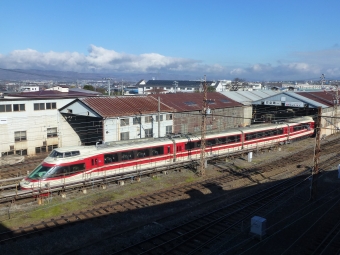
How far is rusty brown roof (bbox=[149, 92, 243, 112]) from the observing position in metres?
36.4

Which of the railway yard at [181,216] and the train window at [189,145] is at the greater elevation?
the train window at [189,145]

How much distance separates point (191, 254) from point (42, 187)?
32.5ft

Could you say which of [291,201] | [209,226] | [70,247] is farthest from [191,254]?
[291,201]

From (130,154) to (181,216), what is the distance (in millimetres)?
7045

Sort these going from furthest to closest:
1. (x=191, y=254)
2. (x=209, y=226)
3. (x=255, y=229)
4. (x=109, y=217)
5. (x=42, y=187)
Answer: (x=42, y=187) → (x=109, y=217) → (x=209, y=226) → (x=255, y=229) → (x=191, y=254)

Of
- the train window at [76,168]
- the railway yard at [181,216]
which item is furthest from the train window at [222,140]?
the train window at [76,168]

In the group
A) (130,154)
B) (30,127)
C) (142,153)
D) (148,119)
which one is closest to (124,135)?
(148,119)

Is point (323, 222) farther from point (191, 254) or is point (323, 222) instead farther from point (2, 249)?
point (2, 249)

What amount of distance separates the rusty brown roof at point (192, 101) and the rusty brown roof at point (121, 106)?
216 centimetres

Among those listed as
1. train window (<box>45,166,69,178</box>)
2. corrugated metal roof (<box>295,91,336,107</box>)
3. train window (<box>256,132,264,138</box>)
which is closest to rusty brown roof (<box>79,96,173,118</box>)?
train window (<box>256,132,264,138</box>)

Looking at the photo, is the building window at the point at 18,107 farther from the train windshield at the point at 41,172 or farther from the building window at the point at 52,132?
the train windshield at the point at 41,172

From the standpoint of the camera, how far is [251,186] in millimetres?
21312

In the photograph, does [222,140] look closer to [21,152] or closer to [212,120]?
[212,120]

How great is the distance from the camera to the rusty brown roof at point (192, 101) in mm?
36375
